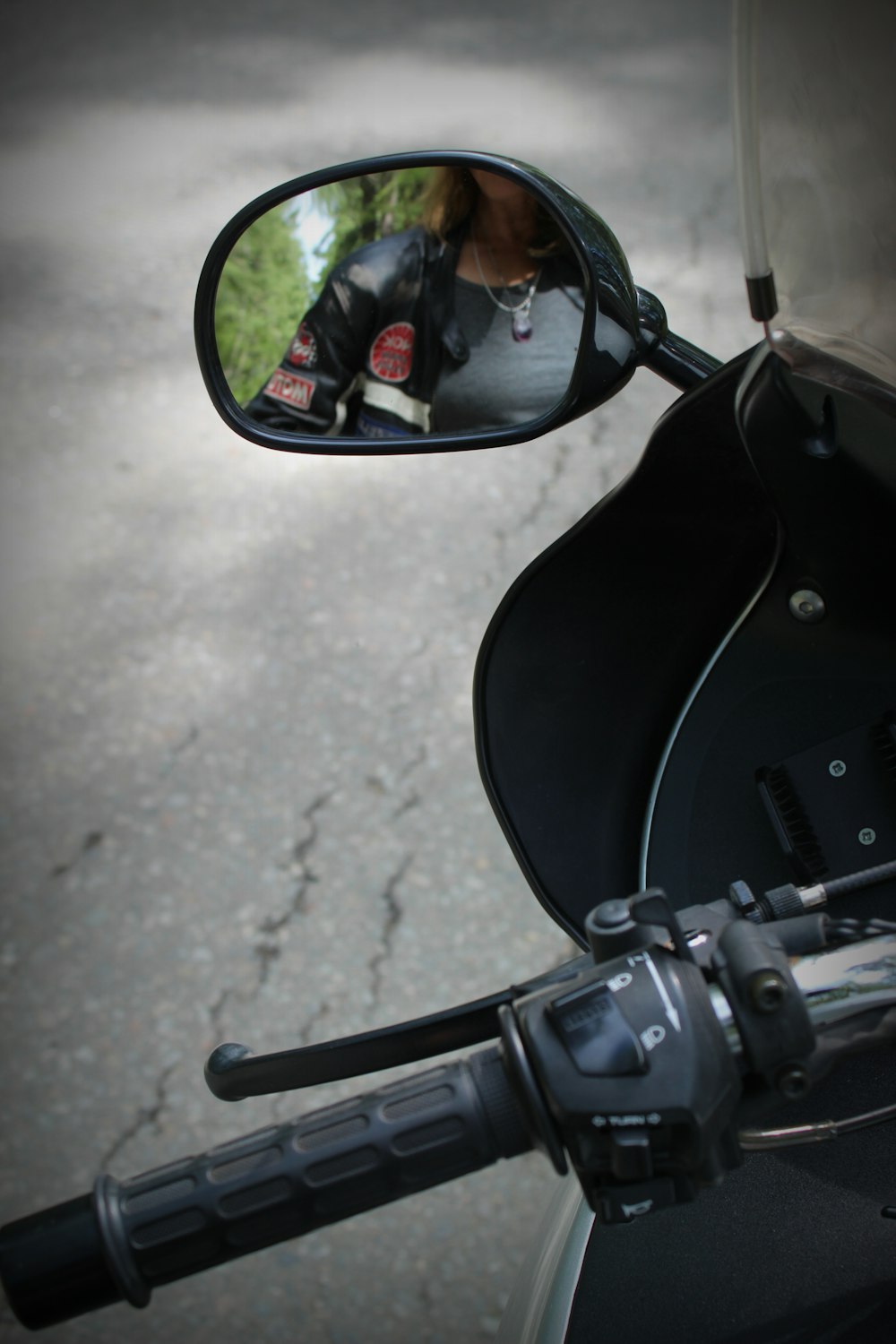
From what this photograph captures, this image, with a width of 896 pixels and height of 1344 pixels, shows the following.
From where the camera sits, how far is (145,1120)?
215 centimetres

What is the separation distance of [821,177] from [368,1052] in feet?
2.14

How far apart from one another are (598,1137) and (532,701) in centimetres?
46

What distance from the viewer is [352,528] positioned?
3281mm

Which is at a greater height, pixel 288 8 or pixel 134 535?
pixel 288 8

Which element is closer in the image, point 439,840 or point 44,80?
point 439,840

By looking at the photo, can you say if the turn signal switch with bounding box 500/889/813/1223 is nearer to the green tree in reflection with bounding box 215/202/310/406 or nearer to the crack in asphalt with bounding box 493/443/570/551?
the green tree in reflection with bounding box 215/202/310/406

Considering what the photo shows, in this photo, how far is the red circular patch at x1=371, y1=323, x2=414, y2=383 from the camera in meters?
1.23

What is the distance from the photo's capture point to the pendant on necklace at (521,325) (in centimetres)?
123

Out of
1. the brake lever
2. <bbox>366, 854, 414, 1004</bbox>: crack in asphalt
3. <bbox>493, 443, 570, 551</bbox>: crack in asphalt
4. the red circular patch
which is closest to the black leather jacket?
the red circular patch

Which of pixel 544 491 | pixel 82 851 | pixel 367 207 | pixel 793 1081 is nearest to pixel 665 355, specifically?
pixel 367 207

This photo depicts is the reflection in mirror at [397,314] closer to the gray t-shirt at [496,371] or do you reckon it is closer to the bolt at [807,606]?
the gray t-shirt at [496,371]

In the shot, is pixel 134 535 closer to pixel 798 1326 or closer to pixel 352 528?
pixel 352 528

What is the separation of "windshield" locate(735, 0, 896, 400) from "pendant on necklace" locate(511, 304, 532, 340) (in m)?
0.40

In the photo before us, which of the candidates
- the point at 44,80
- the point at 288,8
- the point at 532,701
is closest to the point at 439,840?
the point at 532,701
